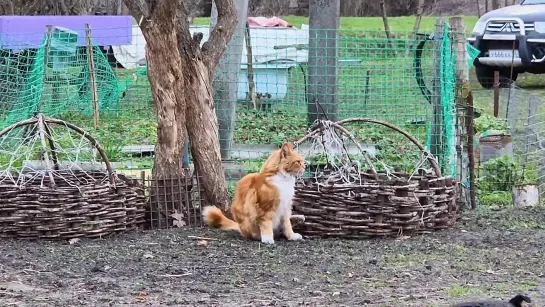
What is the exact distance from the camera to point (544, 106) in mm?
13211

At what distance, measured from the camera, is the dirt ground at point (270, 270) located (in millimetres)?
4871

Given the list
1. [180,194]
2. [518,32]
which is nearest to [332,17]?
[180,194]

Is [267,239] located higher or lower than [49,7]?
lower

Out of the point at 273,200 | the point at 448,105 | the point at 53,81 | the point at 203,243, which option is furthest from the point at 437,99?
the point at 53,81

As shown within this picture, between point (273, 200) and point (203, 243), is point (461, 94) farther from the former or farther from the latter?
point (203, 243)

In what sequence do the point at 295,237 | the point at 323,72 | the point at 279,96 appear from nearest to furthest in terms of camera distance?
1. the point at 295,237
2. the point at 323,72
3. the point at 279,96

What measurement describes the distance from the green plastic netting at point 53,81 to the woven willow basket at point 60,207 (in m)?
4.63

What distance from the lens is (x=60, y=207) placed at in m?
6.34

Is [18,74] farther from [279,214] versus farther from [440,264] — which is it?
[440,264]

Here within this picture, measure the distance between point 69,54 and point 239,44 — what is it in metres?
5.86

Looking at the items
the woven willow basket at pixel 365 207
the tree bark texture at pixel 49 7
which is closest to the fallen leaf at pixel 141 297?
the woven willow basket at pixel 365 207

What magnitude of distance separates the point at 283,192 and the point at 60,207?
1601mm

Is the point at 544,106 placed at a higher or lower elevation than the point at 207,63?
lower

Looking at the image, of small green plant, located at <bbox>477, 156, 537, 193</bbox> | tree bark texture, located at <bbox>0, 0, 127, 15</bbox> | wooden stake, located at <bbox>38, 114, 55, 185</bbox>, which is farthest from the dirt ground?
tree bark texture, located at <bbox>0, 0, 127, 15</bbox>
